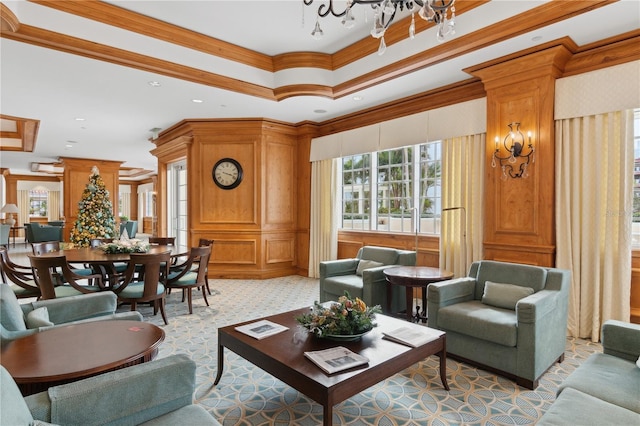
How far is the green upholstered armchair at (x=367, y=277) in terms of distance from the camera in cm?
412

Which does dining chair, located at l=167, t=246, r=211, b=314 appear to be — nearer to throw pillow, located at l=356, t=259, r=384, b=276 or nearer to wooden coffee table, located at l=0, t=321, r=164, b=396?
throw pillow, located at l=356, t=259, r=384, b=276

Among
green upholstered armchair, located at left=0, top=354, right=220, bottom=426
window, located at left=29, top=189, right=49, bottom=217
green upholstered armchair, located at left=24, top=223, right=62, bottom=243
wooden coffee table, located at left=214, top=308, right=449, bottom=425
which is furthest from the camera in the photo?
window, located at left=29, top=189, right=49, bottom=217

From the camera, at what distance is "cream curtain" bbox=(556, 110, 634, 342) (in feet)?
11.1

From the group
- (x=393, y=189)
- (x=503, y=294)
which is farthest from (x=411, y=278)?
(x=393, y=189)

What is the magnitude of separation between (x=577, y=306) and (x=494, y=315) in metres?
1.43

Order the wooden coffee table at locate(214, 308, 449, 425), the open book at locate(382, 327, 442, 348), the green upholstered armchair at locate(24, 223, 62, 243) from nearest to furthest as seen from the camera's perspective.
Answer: the wooden coffee table at locate(214, 308, 449, 425) < the open book at locate(382, 327, 442, 348) < the green upholstered armchair at locate(24, 223, 62, 243)

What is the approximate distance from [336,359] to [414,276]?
6.08 feet

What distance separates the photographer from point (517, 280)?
10.6 ft

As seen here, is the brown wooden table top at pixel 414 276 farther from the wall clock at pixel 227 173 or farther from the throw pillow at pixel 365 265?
the wall clock at pixel 227 173

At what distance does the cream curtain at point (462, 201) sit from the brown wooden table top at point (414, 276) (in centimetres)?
80

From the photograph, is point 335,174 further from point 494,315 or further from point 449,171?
point 494,315

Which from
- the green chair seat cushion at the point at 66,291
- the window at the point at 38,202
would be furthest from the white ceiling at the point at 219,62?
the window at the point at 38,202

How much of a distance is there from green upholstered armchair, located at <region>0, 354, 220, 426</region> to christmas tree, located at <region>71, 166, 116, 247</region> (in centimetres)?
765

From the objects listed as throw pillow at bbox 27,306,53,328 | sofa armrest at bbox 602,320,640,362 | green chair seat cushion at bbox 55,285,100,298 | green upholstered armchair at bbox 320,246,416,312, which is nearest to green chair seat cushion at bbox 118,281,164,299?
green chair seat cushion at bbox 55,285,100,298
